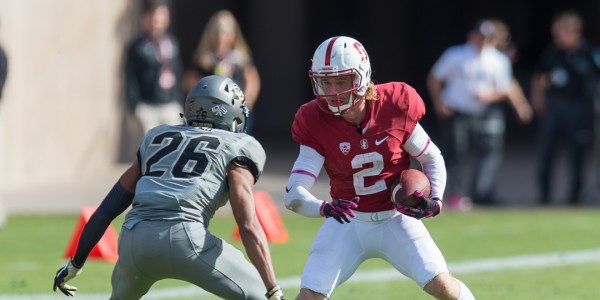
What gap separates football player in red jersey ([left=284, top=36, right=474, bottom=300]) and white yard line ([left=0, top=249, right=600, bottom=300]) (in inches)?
89.7

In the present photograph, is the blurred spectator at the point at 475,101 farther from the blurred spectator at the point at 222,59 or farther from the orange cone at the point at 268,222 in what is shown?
the orange cone at the point at 268,222

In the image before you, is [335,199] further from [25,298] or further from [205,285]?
[25,298]

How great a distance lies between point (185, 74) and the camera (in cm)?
1703

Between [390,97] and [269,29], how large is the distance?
57.7 ft

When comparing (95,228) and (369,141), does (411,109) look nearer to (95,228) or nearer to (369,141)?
(369,141)

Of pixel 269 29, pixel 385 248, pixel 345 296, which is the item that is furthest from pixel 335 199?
pixel 269 29

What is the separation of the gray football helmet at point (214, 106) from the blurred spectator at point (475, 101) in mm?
7589

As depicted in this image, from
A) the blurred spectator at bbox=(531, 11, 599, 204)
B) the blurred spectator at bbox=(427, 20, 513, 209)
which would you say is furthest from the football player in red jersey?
the blurred spectator at bbox=(531, 11, 599, 204)

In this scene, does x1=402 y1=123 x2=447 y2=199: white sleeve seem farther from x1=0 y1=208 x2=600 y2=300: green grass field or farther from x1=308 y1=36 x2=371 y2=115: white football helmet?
x1=0 y1=208 x2=600 y2=300: green grass field

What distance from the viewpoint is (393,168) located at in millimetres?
6637

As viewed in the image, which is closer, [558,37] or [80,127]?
[558,37]

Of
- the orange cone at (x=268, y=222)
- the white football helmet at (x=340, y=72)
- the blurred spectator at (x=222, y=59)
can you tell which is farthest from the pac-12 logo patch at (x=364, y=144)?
the blurred spectator at (x=222, y=59)

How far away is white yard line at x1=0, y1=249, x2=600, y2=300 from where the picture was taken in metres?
8.46

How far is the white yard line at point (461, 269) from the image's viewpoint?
846 cm
